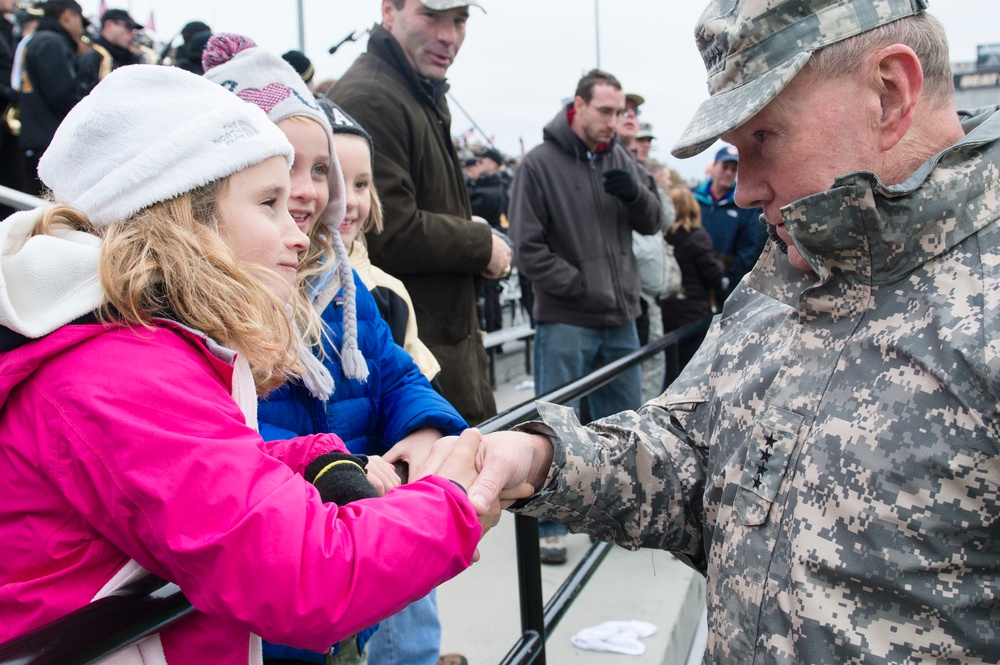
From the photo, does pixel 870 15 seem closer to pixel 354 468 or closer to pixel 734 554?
pixel 734 554

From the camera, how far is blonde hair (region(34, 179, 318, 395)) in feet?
3.65

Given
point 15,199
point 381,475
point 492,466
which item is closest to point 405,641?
point 381,475

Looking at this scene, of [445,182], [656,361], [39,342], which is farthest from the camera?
[656,361]

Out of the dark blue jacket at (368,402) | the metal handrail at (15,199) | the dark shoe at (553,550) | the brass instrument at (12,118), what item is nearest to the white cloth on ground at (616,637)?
the dark shoe at (553,550)

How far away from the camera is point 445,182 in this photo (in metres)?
2.98

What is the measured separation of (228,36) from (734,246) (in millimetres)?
4154

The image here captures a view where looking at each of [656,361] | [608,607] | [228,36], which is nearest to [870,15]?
[228,36]

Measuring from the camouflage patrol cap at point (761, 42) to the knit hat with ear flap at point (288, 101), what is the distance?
84 centimetres

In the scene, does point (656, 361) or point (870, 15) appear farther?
point (656, 361)

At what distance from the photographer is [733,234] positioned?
5.57 meters

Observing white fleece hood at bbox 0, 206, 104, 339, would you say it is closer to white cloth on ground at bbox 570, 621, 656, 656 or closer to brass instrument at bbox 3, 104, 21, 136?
white cloth on ground at bbox 570, 621, 656, 656

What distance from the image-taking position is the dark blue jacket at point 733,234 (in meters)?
5.42

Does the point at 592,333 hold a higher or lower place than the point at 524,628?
higher

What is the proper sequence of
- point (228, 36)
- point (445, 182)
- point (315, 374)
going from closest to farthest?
point (315, 374) < point (228, 36) < point (445, 182)
